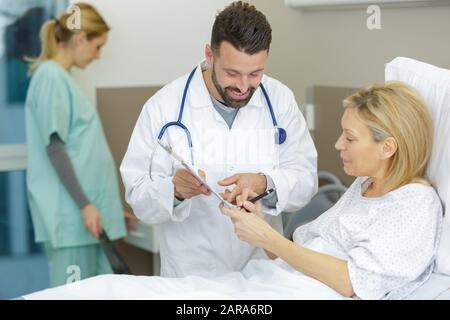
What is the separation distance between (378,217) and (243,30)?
16.8 inches

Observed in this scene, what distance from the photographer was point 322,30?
176 cm

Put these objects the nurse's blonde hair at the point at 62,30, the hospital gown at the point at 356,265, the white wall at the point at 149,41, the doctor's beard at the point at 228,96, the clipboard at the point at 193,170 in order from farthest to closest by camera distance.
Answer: the nurse's blonde hair at the point at 62,30
the white wall at the point at 149,41
the doctor's beard at the point at 228,96
the clipboard at the point at 193,170
the hospital gown at the point at 356,265

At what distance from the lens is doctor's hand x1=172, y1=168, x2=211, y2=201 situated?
1.34 meters

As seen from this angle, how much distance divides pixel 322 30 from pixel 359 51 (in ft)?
0.35

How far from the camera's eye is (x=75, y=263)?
72.7 inches

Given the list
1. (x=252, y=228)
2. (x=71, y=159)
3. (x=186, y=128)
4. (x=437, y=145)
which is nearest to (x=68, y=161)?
(x=71, y=159)

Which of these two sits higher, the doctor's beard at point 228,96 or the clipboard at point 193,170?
the doctor's beard at point 228,96

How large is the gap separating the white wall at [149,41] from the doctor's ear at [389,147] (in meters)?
0.52

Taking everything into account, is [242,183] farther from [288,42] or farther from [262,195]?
[288,42]

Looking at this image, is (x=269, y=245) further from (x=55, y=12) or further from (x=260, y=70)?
(x=55, y=12)

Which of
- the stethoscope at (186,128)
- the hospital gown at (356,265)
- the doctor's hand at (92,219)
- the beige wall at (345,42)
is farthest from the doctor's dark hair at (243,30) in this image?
the doctor's hand at (92,219)

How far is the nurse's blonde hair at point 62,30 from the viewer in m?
1.74

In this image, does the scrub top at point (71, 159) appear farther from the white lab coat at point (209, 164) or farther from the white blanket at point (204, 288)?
the white blanket at point (204, 288)
